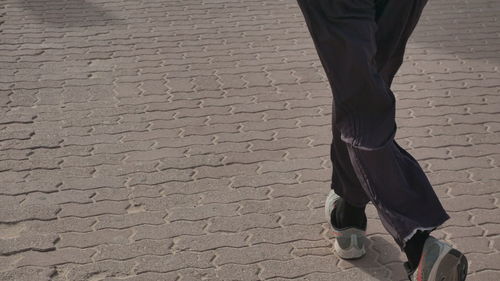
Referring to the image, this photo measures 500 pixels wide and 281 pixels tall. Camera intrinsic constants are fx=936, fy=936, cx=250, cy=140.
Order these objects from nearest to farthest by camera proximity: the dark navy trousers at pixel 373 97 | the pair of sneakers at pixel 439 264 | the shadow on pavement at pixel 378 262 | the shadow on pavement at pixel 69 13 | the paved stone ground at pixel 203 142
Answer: the dark navy trousers at pixel 373 97, the pair of sneakers at pixel 439 264, the shadow on pavement at pixel 378 262, the paved stone ground at pixel 203 142, the shadow on pavement at pixel 69 13

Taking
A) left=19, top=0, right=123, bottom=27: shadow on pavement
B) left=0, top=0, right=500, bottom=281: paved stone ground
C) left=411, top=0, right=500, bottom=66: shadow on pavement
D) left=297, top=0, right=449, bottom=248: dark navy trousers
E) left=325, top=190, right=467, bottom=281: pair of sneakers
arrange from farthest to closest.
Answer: left=19, top=0, right=123, bottom=27: shadow on pavement
left=411, top=0, right=500, bottom=66: shadow on pavement
left=0, top=0, right=500, bottom=281: paved stone ground
left=325, top=190, right=467, bottom=281: pair of sneakers
left=297, top=0, right=449, bottom=248: dark navy trousers

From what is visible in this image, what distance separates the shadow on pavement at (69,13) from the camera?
26.5 ft

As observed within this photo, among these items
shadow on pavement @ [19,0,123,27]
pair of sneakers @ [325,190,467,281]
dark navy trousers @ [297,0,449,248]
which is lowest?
shadow on pavement @ [19,0,123,27]

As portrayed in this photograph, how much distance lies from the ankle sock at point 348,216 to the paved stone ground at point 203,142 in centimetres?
16

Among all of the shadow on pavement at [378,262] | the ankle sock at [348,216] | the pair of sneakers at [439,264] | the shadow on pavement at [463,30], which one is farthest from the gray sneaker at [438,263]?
the shadow on pavement at [463,30]

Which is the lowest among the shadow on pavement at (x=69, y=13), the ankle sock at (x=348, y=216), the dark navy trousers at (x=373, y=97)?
the shadow on pavement at (x=69, y=13)

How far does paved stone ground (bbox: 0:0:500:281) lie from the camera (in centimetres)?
411

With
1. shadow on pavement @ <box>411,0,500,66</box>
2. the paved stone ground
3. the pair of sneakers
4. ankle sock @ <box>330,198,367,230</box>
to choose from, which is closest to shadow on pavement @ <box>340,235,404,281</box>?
the paved stone ground

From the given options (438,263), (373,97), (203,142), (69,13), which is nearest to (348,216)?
(438,263)

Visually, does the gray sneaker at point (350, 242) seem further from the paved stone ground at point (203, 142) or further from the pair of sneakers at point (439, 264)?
the pair of sneakers at point (439, 264)

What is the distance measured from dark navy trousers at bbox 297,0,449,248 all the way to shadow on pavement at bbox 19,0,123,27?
496 cm

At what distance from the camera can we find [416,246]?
11.2 ft

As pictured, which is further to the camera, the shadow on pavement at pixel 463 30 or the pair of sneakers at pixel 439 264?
the shadow on pavement at pixel 463 30

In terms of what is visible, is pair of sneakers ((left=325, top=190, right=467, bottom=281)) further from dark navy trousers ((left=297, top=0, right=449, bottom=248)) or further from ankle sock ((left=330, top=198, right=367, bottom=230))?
ankle sock ((left=330, top=198, right=367, bottom=230))
